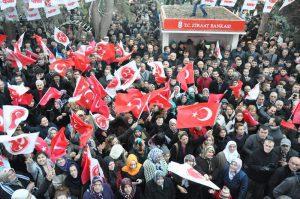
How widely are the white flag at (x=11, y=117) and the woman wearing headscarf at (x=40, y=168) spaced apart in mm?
857

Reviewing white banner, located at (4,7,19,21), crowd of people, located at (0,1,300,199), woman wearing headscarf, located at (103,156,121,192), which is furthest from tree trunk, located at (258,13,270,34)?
woman wearing headscarf, located at (103,156,121,192)

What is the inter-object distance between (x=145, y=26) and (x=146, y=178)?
1365cm

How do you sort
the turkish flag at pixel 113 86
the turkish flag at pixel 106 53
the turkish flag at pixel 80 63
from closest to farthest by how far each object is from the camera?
the turkish flag at pixel 113 86
the turkish flag at pixel 80 63
the turkish flag at pixel 106 53

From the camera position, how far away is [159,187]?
502cm

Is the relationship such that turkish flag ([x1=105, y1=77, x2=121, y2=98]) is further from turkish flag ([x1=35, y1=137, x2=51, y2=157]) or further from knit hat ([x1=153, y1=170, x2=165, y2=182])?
knit hat ([x1=153, y1=170, x2=165, y2=182])

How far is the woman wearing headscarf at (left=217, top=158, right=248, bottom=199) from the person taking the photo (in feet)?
16.7

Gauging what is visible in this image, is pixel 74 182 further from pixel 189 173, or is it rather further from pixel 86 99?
pixel 86 99

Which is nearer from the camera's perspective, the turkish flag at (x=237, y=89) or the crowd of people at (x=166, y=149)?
the crowd of people at (x=166, y=149)

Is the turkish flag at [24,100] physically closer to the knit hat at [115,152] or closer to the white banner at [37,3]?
the knit hat at [115,152]

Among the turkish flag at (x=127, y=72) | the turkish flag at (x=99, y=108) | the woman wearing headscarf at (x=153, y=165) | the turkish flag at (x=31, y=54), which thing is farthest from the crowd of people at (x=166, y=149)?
the turkish flag at (x=31, y=54)

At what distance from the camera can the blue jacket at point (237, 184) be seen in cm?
511

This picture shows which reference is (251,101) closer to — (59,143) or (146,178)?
(146,178)

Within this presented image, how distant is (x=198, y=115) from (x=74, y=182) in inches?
96.5

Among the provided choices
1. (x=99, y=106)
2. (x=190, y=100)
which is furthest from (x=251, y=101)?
(x=99, y=106)
